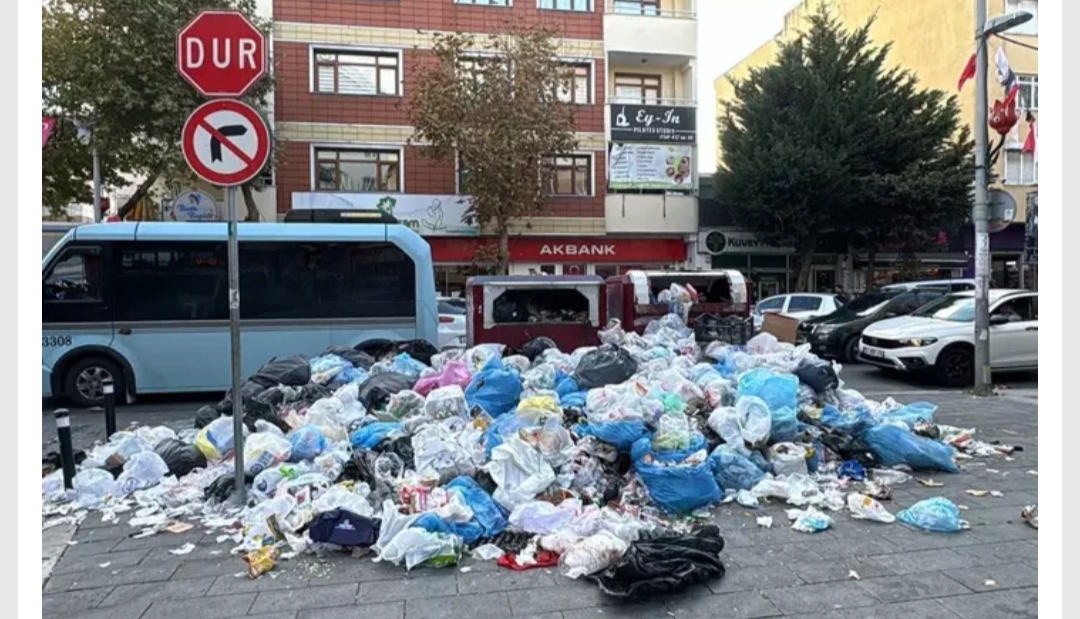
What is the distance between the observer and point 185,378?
9578 millimetres

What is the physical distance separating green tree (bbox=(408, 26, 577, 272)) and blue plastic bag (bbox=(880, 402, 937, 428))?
1268cm

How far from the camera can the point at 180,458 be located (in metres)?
5.67

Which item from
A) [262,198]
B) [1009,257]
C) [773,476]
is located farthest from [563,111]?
[1009,257]

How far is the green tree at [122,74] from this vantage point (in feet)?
51.0

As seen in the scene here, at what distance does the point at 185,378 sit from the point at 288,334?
1526 millimetres

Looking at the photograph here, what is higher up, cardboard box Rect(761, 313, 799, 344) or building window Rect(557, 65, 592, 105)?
building window Rect(557, 65, 592, 105)

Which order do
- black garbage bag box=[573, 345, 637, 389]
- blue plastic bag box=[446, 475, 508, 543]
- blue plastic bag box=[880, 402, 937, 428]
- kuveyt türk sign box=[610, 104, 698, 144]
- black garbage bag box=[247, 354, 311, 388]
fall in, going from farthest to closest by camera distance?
kuveyt türk sign box=[610, 104, 698, 144]
black garbage bag box=[247, 354, 311, 388]
black garbage bag box=[573, 345, 637, 389]
blue plastic bag box=[880, 402, 937, 428]
blue plastic bag box=[446, 475, 508, 543]

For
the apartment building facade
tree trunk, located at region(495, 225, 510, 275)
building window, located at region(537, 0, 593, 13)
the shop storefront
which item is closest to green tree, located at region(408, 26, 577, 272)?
tree trunk, located at region(495, 225, 510, 275)

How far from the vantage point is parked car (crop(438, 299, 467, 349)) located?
1312 centimetres

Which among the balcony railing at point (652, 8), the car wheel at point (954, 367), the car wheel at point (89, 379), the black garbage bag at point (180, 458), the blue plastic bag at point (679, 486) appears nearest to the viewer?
the blue plastic bag at point (679, 486)

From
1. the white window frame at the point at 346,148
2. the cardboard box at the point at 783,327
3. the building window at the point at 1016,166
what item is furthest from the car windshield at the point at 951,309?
the building window at the point at 1016,166

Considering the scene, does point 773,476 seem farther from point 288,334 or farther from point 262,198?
point 262,198

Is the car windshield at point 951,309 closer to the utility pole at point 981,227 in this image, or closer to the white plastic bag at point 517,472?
the utility pole at point 981,227

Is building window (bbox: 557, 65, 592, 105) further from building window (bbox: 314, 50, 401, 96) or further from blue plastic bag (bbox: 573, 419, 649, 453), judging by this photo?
blue plastic bag (bbox: 573, 419, 649, 453)
